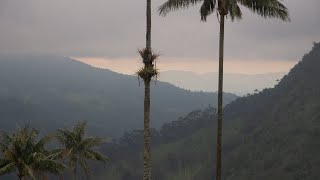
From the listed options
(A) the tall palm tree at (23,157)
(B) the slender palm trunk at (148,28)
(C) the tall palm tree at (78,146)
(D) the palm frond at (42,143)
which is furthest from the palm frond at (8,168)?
(C) the tall palm tree at (78,146)

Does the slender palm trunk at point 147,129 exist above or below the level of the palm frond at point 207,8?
below

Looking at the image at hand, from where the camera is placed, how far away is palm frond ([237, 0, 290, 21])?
27422 millimetres

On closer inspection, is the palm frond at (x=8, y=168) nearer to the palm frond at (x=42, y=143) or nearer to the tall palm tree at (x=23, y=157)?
the tall palm tree at (x=23, y=157)

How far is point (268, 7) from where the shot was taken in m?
27.6

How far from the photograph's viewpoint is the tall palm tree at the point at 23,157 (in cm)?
3884

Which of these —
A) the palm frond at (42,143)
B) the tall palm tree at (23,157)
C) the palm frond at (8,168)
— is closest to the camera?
the palm frond at (8,168)

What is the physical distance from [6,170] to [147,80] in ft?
54.1

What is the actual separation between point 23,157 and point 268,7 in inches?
912

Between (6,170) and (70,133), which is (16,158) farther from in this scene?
(70,133)

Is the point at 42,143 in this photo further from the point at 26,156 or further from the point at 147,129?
the point at 147,129

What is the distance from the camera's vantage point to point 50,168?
132 ft

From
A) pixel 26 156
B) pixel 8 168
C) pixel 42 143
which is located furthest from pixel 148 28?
pixel 8 168

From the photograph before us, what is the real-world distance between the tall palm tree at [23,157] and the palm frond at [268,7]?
20.9 m

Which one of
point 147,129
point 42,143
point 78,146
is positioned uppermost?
point 147,129
